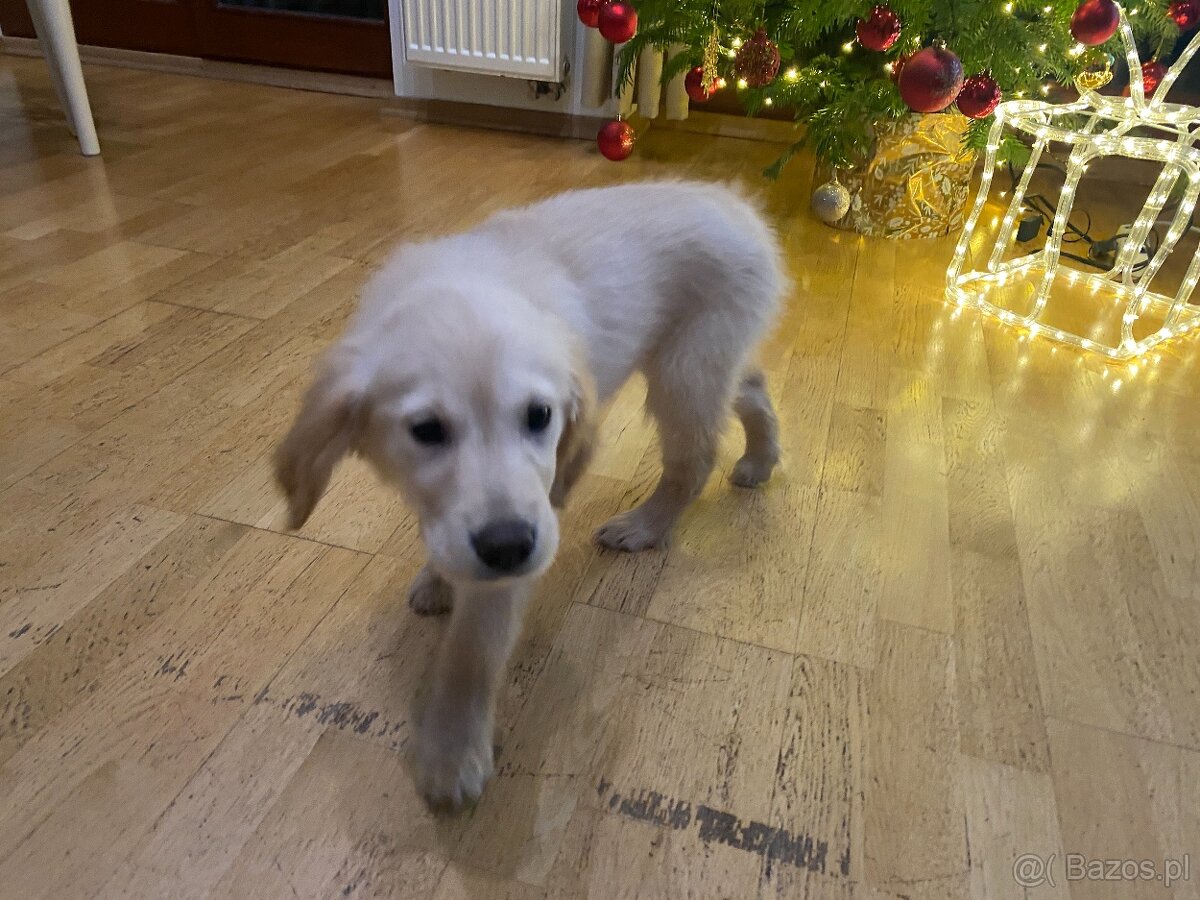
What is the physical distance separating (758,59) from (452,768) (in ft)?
7.03

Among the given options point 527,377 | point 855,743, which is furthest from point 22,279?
point 855,743

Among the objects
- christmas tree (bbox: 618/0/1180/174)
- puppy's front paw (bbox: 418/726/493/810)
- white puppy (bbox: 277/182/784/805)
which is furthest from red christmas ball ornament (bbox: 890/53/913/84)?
puppy's front paw (bbox: 418/726/493/810)

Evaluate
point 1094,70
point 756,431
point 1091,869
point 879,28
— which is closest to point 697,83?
point 879,28

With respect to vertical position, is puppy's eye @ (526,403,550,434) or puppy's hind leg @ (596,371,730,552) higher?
puppy's eye @ (526,403,550,434)

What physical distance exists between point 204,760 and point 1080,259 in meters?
2.80

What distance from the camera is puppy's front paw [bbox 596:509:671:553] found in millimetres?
1409

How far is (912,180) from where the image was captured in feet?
8.91

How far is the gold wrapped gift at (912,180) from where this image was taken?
8.56 feet

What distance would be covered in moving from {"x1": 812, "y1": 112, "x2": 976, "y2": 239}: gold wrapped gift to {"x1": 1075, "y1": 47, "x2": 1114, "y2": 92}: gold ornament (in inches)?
13.6

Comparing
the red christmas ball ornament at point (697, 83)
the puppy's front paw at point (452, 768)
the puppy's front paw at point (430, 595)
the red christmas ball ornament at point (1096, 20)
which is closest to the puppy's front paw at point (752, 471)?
the puppy's front paw at point (430, 595)

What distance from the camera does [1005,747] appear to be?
1101 millimetres

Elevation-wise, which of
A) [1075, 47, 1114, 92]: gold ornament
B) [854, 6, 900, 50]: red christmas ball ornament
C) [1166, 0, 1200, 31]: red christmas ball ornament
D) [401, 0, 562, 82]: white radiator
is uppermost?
[1166, 0, 1200, 31]: red christmas ball ornament

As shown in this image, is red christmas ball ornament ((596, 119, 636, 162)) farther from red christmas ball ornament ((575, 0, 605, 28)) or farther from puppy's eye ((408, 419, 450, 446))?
puppy's eye ((408, 419, 450, 446))

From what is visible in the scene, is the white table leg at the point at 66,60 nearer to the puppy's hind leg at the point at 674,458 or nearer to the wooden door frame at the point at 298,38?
the wooden door frame at the point at 298,38
